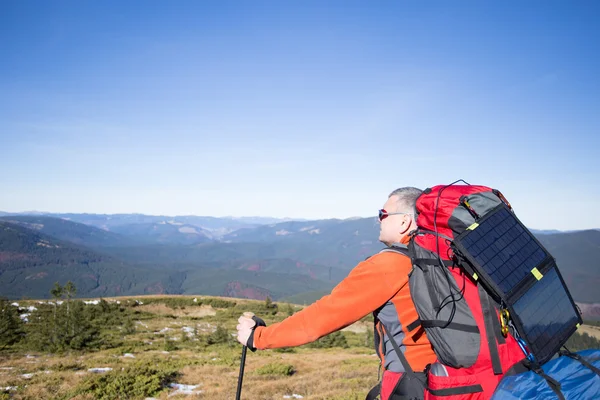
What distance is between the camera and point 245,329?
9.88ft

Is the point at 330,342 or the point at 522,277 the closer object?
the point at 522,277

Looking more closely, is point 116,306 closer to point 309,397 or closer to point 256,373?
point 256,373

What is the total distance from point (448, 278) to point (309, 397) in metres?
8.53

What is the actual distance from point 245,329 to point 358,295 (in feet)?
3.67

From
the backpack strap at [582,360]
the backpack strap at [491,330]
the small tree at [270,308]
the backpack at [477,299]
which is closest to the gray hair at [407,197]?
the backpack at [477,299]

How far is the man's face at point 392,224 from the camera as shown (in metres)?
3.02

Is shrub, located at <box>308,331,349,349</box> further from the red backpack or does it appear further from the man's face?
the red backpack

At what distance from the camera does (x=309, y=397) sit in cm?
938

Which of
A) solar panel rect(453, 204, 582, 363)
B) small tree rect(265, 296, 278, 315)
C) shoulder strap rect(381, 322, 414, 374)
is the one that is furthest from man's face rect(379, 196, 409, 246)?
small tree rect(265, 296, 278, 315)

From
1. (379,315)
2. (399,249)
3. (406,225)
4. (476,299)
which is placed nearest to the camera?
(476,299)

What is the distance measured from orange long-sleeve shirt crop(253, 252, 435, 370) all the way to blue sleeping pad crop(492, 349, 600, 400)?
598 millimetres

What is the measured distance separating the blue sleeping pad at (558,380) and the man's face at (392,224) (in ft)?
4.18

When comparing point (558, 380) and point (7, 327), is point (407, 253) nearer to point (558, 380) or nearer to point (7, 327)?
point (558, 380)

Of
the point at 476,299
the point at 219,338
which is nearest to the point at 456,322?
the point at 476,299
